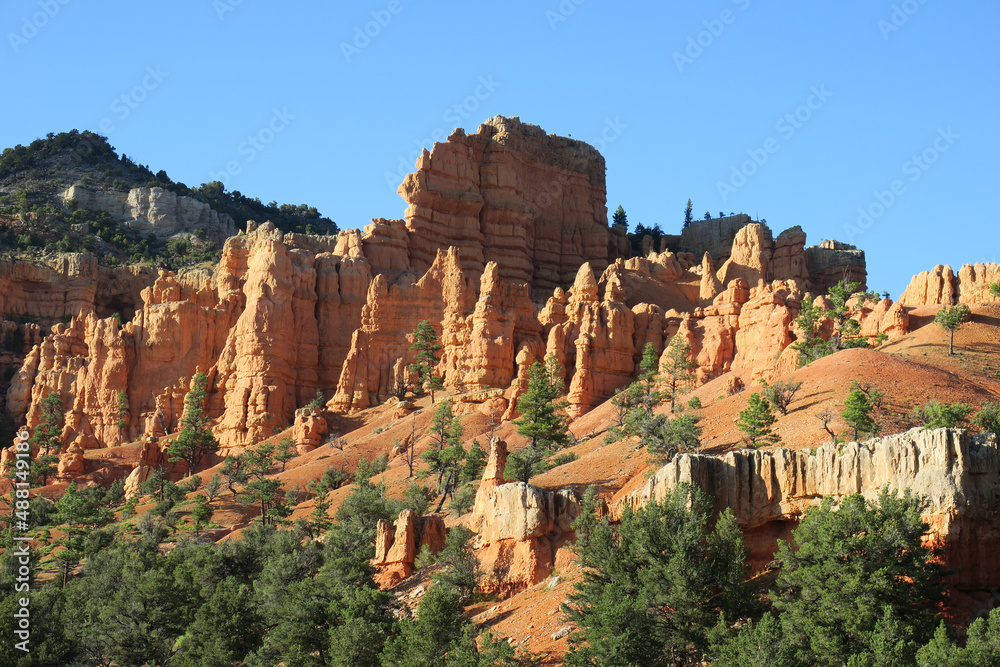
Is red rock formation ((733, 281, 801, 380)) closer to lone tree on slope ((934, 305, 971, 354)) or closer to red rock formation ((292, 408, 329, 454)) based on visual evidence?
lone tree on slope ((934, 305, 971, 354))

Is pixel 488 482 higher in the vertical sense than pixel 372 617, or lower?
higher

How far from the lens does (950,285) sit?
7081 centimetres

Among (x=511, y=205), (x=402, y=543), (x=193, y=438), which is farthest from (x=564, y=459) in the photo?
(x=511, y=205)

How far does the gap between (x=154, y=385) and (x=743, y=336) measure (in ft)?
153

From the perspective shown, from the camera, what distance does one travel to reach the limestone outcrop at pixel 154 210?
453 ft

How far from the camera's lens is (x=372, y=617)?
42719 mm

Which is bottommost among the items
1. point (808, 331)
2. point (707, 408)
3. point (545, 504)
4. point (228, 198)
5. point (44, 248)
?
point (545, 504)

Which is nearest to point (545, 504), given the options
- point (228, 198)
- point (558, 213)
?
point (558, 213)

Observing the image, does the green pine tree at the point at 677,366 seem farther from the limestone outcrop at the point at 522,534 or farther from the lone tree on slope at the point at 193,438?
the lone tree on slope at the point at 193,438

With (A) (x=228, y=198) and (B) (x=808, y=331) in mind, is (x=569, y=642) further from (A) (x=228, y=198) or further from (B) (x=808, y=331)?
(A) (x=228, y=198)

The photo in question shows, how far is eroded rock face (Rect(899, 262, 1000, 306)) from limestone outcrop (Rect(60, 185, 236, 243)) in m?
86.2

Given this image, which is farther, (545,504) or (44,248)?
(44,248)

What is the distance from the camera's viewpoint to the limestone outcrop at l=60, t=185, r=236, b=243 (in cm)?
13800

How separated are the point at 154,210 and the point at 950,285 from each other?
96.2 metres
